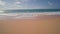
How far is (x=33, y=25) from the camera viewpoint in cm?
92

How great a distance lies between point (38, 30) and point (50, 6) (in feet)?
0.91

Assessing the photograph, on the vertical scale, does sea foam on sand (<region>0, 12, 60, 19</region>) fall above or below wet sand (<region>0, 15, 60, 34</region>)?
above

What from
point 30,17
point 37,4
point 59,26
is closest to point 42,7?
point 37,4

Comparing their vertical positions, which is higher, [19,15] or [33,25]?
[19,15]

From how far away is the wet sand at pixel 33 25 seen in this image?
90 cm

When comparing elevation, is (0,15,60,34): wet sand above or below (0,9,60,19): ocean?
below

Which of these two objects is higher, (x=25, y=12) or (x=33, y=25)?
(x=25, y=12)

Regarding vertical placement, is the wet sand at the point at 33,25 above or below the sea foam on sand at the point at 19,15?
→ below

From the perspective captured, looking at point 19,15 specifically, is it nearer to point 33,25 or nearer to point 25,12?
point 25,12

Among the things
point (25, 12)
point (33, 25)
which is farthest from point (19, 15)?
point (33, 25)

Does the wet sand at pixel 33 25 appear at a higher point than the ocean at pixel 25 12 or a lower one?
lower

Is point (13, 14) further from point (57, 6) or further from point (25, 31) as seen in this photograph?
point (57, 6)

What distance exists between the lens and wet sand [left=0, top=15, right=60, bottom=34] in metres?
0.90

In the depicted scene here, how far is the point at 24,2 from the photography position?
2.89ft
